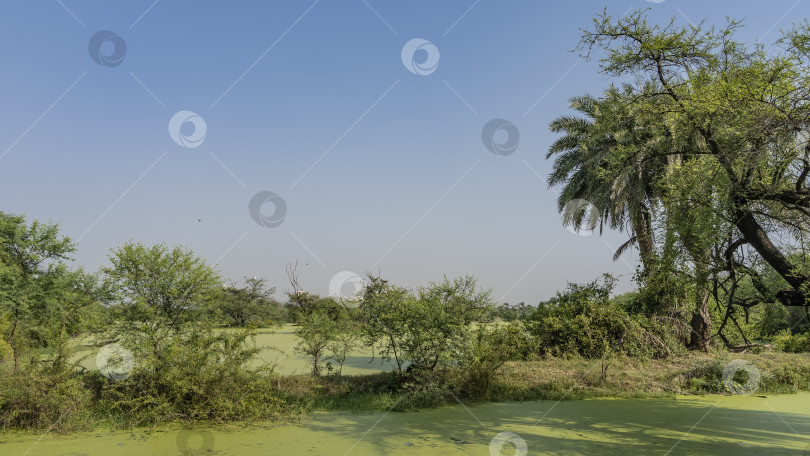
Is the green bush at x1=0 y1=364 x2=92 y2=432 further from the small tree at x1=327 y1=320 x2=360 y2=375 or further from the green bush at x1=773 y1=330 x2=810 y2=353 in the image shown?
the green bush at x1=773 y1=330 x2=810 y2=353

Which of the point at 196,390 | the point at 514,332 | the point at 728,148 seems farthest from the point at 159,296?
the point at 728,148

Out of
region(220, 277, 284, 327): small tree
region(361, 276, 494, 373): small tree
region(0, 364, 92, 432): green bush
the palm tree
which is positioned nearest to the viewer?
region(0, 364, 92, 432): green bush

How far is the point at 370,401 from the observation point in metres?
10.8

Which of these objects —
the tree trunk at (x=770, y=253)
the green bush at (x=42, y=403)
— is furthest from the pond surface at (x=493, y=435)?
the tree trunk at (x=770, y=253)

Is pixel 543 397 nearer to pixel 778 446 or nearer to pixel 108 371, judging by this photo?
pixel 778 446

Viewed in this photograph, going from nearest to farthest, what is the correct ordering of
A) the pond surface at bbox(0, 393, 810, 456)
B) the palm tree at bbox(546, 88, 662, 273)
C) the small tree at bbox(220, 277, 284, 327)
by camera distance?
the pond surface at bbox(0, 393, 810, 456) < the palm tree at bbox(546, 88, 662, 273) < the small tree at bbox(220, 277, 284, 327)

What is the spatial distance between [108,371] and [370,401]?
5.61m

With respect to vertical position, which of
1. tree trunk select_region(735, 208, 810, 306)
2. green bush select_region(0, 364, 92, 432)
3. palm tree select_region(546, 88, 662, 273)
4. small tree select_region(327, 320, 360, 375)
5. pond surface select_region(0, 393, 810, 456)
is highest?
palm tree select_region(546, 88, 662, 273)

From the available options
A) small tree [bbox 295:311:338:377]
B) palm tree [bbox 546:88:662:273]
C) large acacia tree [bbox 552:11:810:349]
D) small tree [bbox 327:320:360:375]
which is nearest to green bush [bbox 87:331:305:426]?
small tree [bbox 295:311:338:377]

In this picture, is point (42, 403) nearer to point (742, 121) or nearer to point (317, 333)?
point (317, 333)

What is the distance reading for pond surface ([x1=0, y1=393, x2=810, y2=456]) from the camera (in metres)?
7.29

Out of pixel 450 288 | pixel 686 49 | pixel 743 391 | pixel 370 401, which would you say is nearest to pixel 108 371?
pixel 370 401

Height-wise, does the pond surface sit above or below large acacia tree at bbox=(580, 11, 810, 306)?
below

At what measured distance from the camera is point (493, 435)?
→ 8086mm
